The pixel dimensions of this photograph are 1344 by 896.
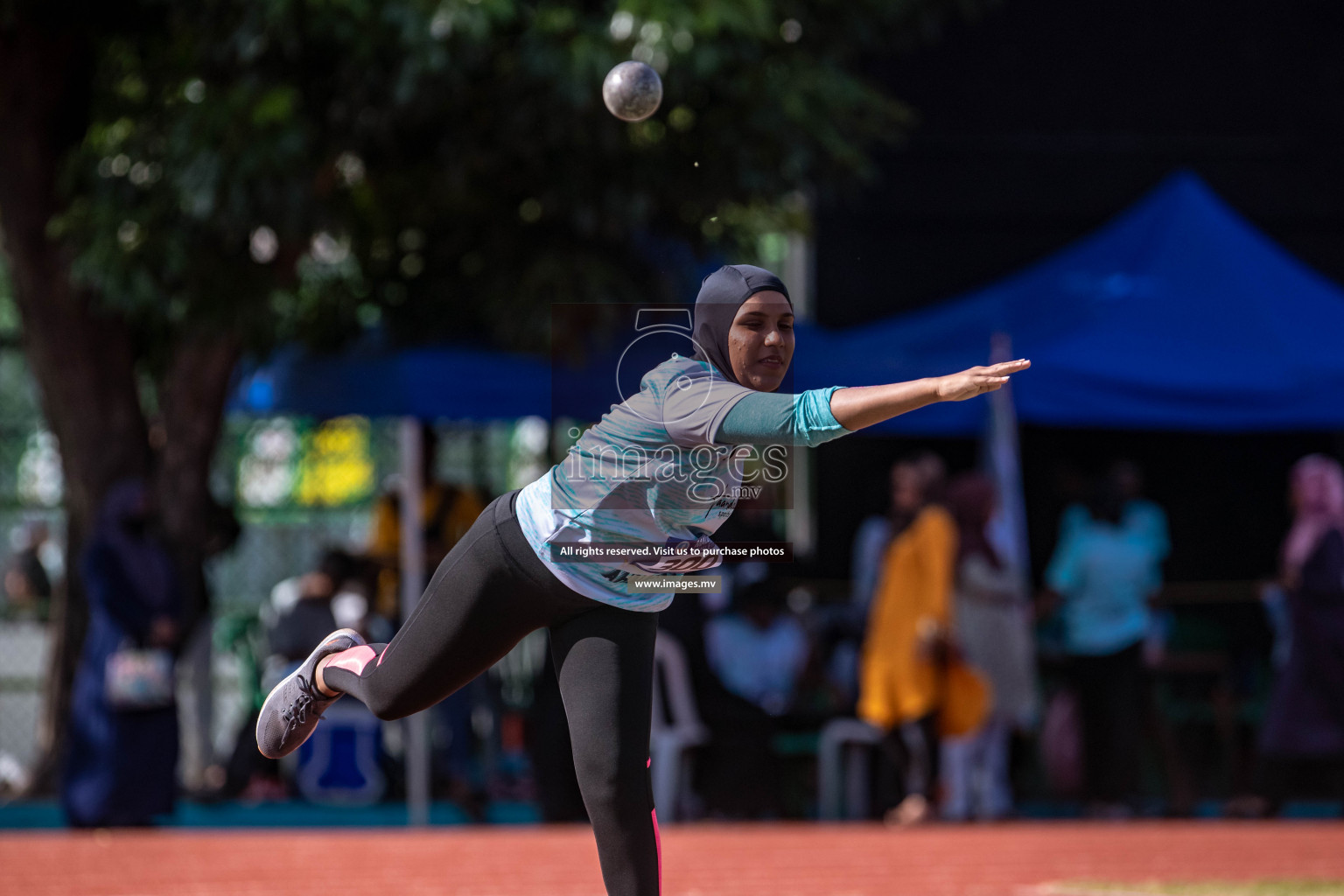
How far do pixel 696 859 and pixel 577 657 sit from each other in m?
4.40

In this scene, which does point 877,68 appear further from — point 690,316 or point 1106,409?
point 690,316

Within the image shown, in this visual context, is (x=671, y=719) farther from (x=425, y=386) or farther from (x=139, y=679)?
(x=139, y=679)

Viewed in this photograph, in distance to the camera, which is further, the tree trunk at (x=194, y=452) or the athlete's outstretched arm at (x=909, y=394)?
the tree trunk at (x=194, y=452)

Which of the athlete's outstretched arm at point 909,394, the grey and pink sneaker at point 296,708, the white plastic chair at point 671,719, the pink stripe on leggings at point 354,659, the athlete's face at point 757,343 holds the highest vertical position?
the athlete's face at point 757,343

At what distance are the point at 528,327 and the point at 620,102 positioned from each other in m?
4.89

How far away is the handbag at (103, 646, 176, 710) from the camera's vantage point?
948cm

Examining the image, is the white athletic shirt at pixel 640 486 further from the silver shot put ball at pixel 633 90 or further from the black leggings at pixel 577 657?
the silver shot put ball at pixel 633 90

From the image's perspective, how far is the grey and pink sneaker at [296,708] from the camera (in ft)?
15.1

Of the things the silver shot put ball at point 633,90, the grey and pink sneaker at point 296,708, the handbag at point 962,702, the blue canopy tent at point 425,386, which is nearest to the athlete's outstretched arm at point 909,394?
the silver shot put ball at point 633,90

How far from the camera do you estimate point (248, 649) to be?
12.0 m

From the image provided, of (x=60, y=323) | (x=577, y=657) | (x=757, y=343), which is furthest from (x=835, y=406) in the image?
(x=60, y=323)

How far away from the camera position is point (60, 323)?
416 inches

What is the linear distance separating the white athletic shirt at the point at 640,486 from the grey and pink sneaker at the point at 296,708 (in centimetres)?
89

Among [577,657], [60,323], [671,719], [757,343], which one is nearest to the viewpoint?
[757,343]
